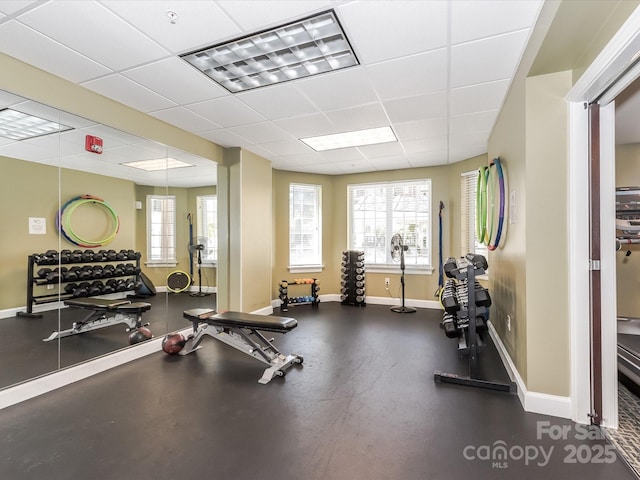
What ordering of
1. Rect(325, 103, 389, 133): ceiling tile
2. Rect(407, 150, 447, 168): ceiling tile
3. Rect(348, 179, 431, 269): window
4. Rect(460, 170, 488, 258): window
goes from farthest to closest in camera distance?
Rect(348, 179, 431, 269): window
Rect(460, 170, 488, 258): window
Rect(407, 150, 447, 168): ceiling tile
Rect(325, 103, 389, 133): ceiling tile

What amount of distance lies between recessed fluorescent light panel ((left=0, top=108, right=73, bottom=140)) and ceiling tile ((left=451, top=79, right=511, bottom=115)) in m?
3.59

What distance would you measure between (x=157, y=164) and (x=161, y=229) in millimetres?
795

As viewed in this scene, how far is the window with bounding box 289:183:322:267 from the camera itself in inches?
246

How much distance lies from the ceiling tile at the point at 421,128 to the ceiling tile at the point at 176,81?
207cm

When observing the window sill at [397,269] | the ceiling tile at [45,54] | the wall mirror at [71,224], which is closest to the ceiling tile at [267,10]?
the ceiling tile at [45,54]

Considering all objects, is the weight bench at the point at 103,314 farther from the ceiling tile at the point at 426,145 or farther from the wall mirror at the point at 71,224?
the ceiling tile at the point at 426,145

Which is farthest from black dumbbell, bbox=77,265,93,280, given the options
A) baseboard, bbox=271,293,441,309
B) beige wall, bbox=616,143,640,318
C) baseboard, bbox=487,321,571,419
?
beige wall, bbox=616,143,640,318

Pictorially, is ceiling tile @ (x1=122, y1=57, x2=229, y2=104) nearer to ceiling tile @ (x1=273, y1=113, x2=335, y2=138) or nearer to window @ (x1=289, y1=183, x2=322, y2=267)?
ceiling tile @ (x1=273, y1=113, x2=335, y2=138)

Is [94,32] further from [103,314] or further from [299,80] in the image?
[103,314]

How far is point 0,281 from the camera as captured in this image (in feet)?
8.57

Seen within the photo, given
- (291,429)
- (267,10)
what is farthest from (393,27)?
(291,429)

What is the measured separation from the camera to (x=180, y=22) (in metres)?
1.97

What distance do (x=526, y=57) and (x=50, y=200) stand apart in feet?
13.1

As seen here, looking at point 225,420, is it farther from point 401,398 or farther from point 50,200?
point 50,200
